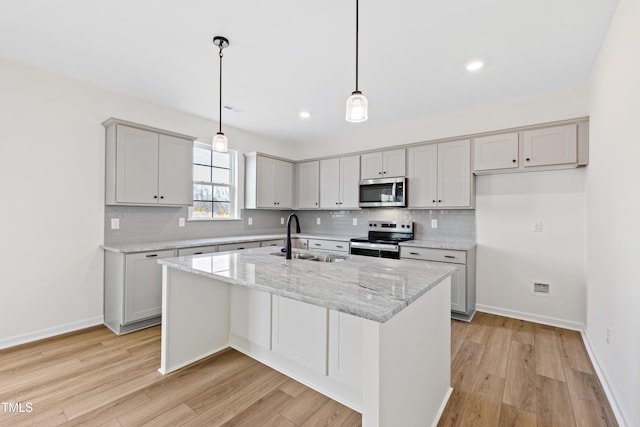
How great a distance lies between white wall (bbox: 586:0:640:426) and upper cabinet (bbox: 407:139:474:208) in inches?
46.2

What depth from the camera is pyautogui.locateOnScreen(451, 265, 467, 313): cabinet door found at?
10.7 feet

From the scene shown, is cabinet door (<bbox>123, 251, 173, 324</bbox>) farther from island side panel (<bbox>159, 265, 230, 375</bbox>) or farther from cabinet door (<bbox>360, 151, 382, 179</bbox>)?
cabinet door (<bbox>360, 151, 382, 179</bbox>)

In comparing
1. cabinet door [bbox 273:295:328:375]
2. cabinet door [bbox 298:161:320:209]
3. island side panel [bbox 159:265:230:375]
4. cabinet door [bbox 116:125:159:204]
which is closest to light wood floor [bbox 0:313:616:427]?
island side panel [bbox 159:265:230:375]

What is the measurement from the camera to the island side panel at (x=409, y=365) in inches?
43.3

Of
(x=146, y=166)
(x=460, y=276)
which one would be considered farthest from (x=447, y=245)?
(x=146, y=166)

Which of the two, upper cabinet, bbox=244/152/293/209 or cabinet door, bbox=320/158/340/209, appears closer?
upper cabinet, bbox=244/152/293/209

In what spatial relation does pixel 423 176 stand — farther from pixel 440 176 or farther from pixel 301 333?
pixel 301 333

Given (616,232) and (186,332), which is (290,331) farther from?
(616,232)

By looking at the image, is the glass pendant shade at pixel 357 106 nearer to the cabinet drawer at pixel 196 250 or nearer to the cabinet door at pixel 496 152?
the cabinet door at pixel 496 152

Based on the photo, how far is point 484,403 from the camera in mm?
1900

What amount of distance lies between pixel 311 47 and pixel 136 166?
2294 millimetres

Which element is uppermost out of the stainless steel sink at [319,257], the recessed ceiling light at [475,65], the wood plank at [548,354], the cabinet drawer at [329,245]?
the recessed ceiling light at [475,65]

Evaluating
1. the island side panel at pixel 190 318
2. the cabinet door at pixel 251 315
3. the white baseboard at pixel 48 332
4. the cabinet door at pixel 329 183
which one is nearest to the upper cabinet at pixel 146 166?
the white baseboard at pixel 48 332

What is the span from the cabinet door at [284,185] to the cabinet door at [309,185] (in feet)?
0.54
